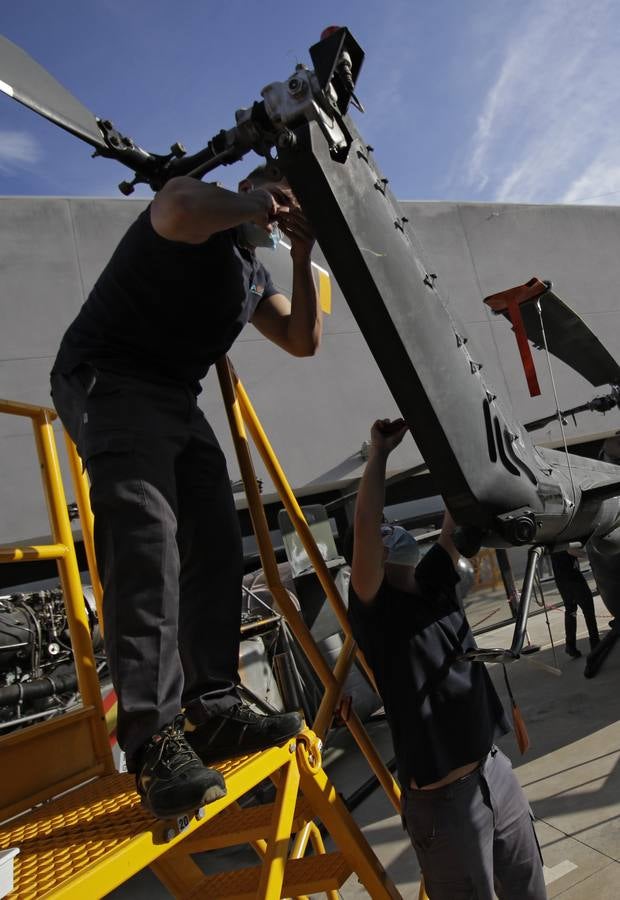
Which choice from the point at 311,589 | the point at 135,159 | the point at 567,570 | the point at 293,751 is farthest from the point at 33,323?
the point at 293,751

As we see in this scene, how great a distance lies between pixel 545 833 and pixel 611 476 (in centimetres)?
256

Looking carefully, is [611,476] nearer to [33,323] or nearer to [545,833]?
[545,833]

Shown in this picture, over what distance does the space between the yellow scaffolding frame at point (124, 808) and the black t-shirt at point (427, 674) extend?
171mm

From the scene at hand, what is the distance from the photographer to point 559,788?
4133mm

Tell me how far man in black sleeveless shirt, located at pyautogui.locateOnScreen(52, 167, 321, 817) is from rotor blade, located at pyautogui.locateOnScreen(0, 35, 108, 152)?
0.27m

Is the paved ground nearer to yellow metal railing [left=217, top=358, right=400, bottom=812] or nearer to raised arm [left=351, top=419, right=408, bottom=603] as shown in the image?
raised arm [left=351, top=419, right=408, bottom=603]

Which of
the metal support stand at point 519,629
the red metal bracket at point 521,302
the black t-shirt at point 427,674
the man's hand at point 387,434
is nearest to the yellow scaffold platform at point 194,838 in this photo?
the black t-shirt at point 427,674

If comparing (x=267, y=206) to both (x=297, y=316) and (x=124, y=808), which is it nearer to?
(x=297, y=316)

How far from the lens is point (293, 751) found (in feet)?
5.55

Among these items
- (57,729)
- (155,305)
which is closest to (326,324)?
(155,305)

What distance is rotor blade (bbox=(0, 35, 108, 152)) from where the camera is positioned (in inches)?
60.6

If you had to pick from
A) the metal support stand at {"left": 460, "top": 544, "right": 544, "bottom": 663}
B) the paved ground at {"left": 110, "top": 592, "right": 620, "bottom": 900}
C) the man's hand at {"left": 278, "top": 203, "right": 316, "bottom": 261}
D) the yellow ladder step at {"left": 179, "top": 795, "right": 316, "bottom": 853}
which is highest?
the man's hand at {"left": 278, "top": 203, "right": 316, "bottom": 261}

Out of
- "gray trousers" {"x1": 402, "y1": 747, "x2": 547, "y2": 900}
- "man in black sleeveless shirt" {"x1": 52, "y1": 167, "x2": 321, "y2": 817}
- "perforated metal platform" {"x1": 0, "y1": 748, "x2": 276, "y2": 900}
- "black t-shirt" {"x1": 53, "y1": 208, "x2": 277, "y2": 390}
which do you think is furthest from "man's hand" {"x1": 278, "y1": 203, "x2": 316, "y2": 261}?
"gray trousers" {"x1": 402, "y1": 747, "x2": 547, "y2": 900}

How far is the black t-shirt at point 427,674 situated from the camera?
6.77 feet
